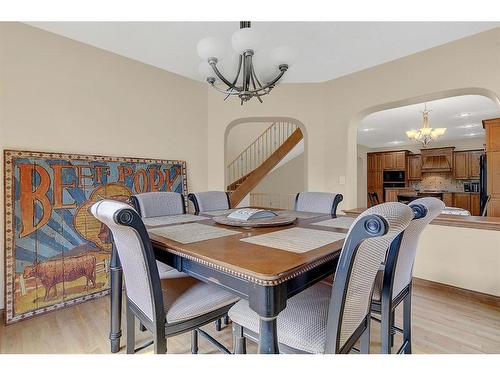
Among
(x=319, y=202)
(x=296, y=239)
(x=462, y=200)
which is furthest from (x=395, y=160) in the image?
(x=296, y=239)

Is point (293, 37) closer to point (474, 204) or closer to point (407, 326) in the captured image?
point (407, 326)

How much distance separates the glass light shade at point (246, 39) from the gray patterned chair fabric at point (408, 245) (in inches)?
48.7

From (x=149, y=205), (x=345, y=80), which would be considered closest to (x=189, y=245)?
(x=149, y=205)

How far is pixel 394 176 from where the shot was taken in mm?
8195

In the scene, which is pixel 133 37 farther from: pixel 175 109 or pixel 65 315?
pixel 65 315

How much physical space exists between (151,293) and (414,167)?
8.86 metres

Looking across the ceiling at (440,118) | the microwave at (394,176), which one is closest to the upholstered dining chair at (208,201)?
the ceiling at (440,118)

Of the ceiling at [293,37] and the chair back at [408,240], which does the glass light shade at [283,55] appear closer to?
the ceiling at [293,37]

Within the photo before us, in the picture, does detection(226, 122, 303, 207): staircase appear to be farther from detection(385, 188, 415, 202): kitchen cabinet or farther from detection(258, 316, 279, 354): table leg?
detection(258, 316, 279, 354): table leg

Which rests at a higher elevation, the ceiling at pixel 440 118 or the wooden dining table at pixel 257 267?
the ceiling at pixel 440 118

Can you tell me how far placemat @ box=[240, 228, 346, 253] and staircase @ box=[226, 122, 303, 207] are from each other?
152 inches

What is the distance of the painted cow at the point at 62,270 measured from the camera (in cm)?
211

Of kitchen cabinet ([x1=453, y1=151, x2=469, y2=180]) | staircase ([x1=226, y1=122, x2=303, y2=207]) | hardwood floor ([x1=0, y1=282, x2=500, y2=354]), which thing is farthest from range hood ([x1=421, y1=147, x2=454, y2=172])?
hardwood floor ([x1=0, y1=282, x2=500, y2=354])

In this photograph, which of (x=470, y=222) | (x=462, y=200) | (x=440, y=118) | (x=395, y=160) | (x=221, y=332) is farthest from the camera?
(x=395, y=160)
